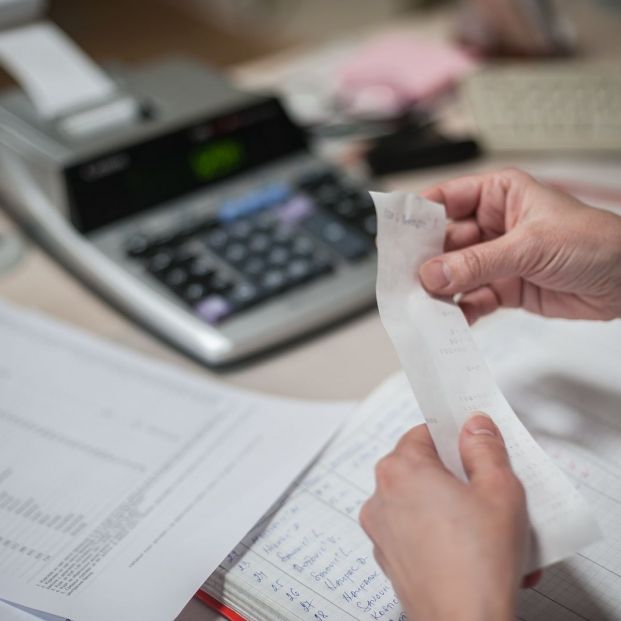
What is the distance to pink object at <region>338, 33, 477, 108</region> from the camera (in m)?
1.11

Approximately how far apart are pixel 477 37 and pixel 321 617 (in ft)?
3.37

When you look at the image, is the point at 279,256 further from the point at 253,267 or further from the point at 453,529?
the point at 453,529

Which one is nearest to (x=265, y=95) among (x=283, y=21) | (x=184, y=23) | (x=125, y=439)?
(x=125, y=439)

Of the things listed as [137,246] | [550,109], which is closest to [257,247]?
[137,246]

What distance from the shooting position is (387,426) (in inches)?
24.5

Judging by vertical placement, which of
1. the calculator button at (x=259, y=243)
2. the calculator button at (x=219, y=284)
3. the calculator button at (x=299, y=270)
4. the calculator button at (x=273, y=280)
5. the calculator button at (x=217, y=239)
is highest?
the calculator button at (x=217, y=239)

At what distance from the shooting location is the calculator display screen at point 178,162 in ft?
2.60

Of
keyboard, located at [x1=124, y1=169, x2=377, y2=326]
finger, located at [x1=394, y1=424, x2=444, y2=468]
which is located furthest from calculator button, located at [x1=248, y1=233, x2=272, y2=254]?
finger, located at [x1=394, y1=424, x2=444, y2=468]

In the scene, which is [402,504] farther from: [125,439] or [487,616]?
[125,439]

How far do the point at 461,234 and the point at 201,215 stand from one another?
29cm

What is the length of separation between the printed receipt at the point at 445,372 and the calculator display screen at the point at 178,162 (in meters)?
0.35

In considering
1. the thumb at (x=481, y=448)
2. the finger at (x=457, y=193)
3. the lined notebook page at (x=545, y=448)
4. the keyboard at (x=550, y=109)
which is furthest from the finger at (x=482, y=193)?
the keyboard at (x=550, y=109)

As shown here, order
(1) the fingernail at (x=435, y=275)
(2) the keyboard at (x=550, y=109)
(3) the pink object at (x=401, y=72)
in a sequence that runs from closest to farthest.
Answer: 1. (1) the fingernail at (x=435, y=275)
2. (2) the keyboard at (x=550, y=109)
3. (3) the pink object at (x=401, y=72)

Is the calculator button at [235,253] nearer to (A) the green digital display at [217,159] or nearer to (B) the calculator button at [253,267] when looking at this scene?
(B) the calculator button at [253,267]
